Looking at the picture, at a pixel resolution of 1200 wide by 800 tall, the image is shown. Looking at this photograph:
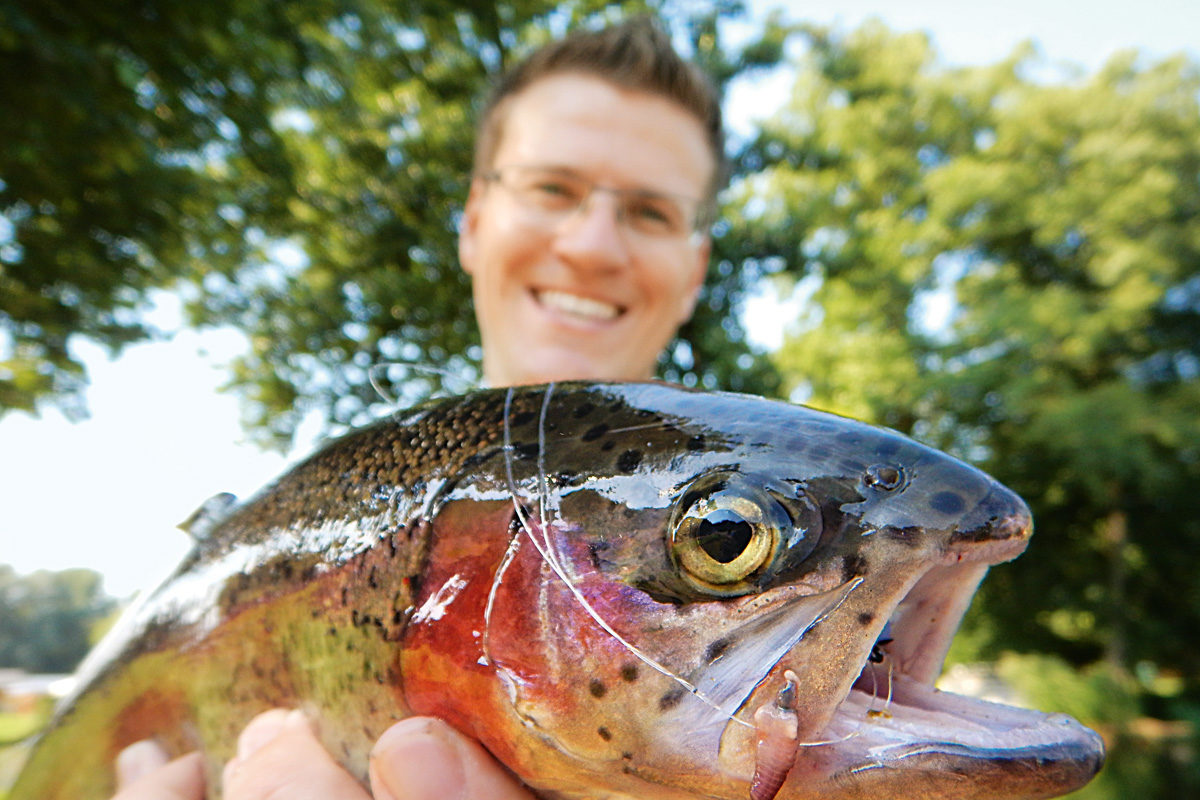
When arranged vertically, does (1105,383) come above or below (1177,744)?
above

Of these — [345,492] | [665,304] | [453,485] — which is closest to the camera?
[453,485]

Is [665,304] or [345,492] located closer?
[345,492]

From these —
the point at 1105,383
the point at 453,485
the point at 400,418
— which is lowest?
the point at 453,485

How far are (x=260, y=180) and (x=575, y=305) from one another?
4.62 m

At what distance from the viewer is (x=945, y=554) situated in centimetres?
92

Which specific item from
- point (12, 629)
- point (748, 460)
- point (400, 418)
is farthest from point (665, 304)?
point (12, 629)

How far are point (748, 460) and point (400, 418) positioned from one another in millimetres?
696

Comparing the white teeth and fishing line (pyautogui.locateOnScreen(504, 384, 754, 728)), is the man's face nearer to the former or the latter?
the white teeth

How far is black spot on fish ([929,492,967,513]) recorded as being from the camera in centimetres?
93

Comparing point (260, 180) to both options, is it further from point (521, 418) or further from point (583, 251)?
point (521, 418)

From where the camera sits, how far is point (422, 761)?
1040 millimetres

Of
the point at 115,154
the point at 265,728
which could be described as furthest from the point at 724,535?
the point at 115,154

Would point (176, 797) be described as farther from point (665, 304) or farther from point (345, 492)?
point (665, 304)

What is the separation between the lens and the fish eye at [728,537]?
0.92m
